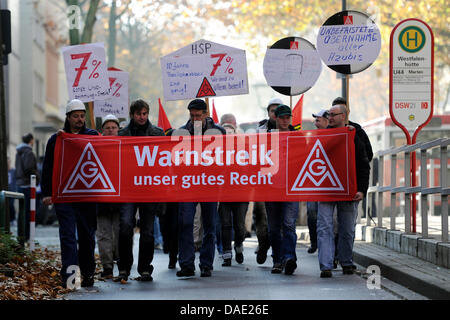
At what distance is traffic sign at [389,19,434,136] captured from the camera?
15.2 metres

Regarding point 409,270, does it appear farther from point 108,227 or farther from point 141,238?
point 108,227

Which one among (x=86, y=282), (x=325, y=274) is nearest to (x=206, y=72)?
(x=325, y=274)

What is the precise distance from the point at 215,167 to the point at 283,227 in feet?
3.67

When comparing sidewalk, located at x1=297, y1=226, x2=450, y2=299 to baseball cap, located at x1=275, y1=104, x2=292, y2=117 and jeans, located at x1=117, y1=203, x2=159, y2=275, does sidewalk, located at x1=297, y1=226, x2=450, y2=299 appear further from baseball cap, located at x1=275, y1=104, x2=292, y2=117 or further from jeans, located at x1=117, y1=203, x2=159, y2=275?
jeans, located at x1=117, y1=203, x2=159, y2=275

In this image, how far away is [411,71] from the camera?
15172 mm

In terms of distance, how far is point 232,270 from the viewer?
13.3m

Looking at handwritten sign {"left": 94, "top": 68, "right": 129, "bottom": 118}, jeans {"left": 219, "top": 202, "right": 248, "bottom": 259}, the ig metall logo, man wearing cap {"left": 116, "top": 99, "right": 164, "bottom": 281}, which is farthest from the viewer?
handwritten sign {"left": 94, "top": 68, "right": 129, "bottom": 118}

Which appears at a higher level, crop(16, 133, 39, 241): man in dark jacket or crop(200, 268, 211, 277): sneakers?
crop(16, 133, 39, 241): man in dark jacket

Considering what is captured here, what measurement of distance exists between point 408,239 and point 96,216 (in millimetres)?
3994

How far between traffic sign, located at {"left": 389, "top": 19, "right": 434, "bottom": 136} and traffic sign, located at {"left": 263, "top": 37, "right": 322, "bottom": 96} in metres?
1.07

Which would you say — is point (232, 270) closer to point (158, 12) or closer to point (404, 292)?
point (404, 292)

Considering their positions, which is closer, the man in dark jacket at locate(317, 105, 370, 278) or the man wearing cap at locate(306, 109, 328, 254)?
the man in dark jacket at locate(317, 105, 370, 278)

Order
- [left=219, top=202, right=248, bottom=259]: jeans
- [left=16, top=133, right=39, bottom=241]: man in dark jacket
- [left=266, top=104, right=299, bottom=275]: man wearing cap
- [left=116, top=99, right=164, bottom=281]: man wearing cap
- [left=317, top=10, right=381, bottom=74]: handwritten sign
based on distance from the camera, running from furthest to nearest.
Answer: [left=16, top=133, right=39, bottom=241]: man in dark jacket → [left=317, top=10, right=381, bottom=74]: handwritten sign → [left=219, top=202, right=248, bottom=259]: jeans → [left=266, top=104, right=299, bottom=275]: man wearing cap → [left=116, top=99, right=164, bottom=281]: man wearing cap

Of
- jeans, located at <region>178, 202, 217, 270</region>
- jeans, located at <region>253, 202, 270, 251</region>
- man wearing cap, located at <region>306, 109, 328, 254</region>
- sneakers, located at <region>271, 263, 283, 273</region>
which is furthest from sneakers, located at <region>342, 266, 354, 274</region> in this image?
man wearing cap, located at <region>306, 109, 328, 254</region>
